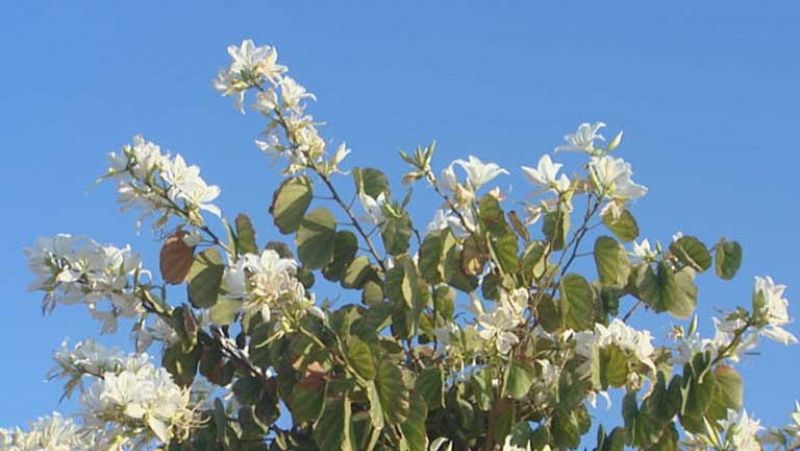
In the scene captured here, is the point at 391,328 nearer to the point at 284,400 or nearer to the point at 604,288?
the point at 284,400

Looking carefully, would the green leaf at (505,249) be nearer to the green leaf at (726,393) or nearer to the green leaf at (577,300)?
the green leaf at (577,300)

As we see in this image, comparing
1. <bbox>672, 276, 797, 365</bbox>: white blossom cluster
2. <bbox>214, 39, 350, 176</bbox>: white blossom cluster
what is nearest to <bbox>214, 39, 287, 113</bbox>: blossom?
<bbox>214, 39, 350, 176</bbox>: white blossom cluster

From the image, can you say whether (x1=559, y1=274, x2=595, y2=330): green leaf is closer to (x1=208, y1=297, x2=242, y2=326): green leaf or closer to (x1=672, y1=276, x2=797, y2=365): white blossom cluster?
(x1=672, y1=276, x2=797, y2=365): white blossom cluster

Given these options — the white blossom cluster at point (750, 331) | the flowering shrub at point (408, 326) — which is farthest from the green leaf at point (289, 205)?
the white blossom cluster at point (750, 331)

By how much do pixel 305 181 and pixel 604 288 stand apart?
0.72 metres

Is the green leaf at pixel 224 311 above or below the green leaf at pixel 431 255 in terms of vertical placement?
below

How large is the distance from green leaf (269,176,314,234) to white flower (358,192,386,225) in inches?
5.5

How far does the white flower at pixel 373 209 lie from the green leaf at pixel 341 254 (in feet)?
0.28

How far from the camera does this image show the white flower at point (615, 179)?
2.56 metres

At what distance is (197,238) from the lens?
9.05 ft

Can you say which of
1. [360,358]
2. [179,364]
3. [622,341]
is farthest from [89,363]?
[622,341]

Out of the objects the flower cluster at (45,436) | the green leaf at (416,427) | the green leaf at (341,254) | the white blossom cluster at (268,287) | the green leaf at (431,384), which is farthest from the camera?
the flower cluster at (45,436)

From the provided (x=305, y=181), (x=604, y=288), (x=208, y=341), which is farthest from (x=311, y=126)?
(x=604, y=288)

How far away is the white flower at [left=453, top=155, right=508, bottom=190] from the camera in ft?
8.87
